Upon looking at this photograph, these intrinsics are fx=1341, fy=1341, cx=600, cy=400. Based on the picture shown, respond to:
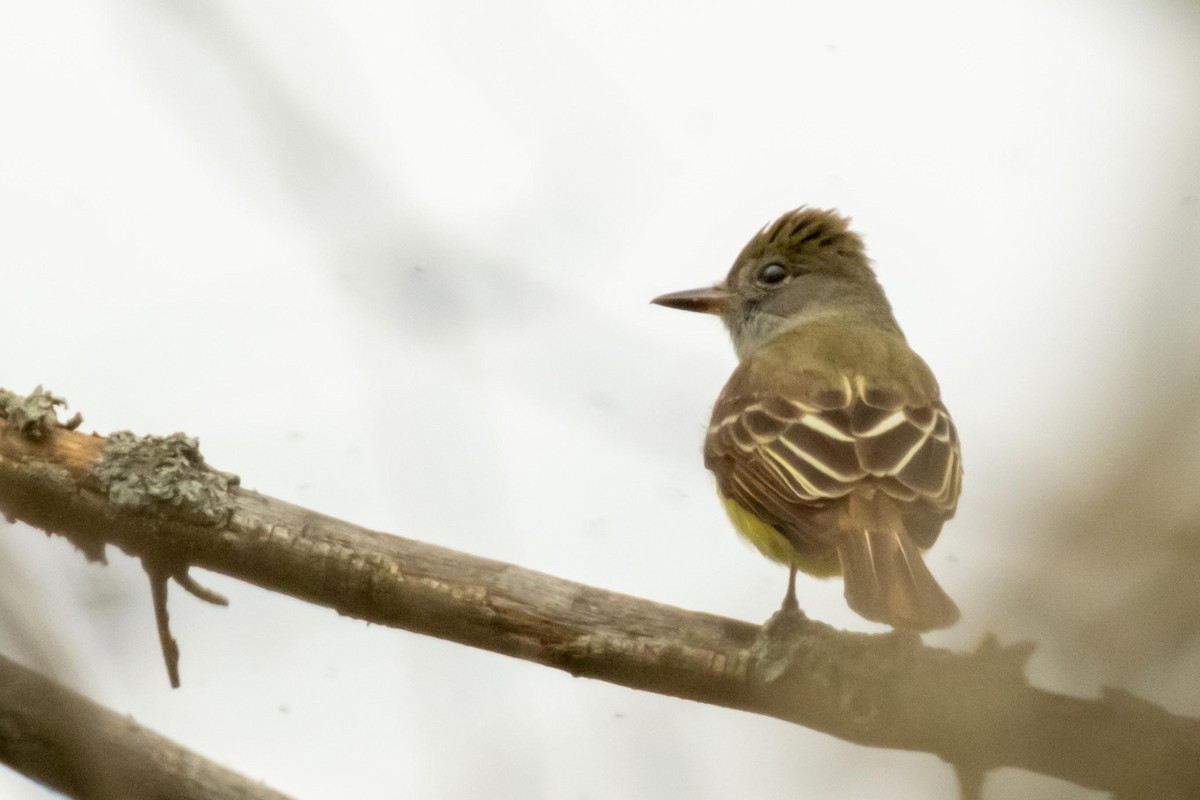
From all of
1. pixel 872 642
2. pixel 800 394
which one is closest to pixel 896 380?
pixel 800 394

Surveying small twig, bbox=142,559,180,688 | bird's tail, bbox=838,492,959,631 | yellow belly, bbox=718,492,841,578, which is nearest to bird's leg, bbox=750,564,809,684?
bird's tail, bbox=838,492,959,631

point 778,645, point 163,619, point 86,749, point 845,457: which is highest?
point 845,457

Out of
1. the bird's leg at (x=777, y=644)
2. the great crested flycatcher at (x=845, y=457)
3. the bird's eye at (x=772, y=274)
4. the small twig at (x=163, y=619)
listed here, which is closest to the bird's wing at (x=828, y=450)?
the great crested flycatcher at (x=845, y=457)

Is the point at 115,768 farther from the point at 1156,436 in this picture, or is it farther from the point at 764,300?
the point at 764,300

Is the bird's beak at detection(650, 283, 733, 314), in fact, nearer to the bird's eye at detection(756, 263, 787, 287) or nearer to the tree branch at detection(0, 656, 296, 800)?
the bird's eye at detection(756, 263, 787, 287)

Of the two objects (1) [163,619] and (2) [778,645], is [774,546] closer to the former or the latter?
(2) [778,645]

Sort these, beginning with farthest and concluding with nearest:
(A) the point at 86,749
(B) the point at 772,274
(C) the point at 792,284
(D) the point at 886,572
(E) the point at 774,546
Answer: (B) the point at 772,274
(C) the point at 792,284
(E) the point at 774,546
(D) the point at 886,572
(A) the point at 86,749

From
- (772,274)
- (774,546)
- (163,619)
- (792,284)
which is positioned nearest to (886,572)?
(774,546)

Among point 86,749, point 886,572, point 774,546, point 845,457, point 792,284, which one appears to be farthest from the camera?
point 792,284
